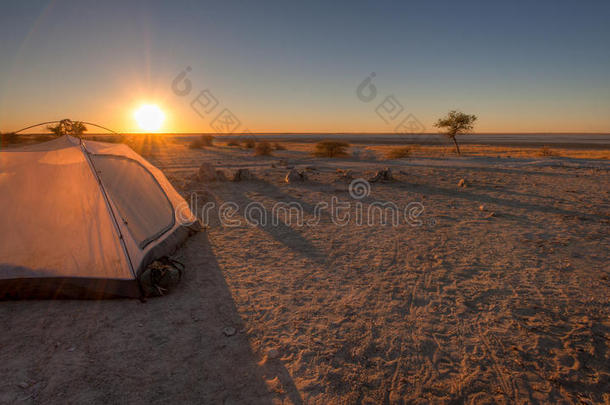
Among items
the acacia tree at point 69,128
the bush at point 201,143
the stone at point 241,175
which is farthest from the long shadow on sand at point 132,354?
the bush at point 201,143

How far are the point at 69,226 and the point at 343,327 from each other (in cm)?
434

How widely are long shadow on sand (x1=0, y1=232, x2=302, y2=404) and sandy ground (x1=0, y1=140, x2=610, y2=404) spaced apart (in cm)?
2

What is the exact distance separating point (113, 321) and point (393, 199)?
9.02 meters

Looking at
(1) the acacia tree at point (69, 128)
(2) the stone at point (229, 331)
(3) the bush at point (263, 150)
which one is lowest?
(2) the stone at point (229, 331)

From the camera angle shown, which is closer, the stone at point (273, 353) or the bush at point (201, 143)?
the stone at point (273, 353)

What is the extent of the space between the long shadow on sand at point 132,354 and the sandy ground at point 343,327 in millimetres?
16

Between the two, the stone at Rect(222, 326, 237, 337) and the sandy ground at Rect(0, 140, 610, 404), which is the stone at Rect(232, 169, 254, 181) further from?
the stone at Rect(222, 326, 237, 337)

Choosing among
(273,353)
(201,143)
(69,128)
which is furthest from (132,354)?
(201,143)

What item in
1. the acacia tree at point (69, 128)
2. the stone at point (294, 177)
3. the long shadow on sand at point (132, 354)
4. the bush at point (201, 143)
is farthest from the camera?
the bush at point (201, 143)

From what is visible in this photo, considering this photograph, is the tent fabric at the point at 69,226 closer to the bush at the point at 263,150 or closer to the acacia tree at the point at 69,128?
the acacia tree at the point at 69,128

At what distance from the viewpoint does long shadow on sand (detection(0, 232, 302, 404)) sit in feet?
8.81

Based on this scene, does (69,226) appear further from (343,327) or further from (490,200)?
(490,200)

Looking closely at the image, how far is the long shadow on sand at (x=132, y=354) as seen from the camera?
2.69m

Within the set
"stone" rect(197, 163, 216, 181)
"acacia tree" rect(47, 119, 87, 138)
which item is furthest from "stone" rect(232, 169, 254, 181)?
"acacia tree" rect(47, 119, 87, 138)
